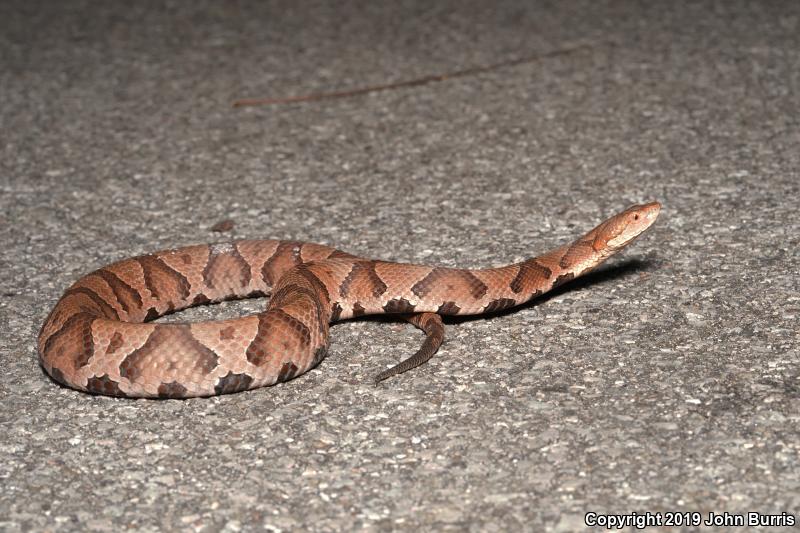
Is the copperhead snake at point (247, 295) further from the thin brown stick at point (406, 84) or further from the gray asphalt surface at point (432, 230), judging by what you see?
the thin brown stick at point (406, 84)

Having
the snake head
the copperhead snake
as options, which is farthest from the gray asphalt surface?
the snake head

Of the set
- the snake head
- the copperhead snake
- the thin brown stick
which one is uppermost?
the thin brown stick

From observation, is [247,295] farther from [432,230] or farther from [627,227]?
[627,227]

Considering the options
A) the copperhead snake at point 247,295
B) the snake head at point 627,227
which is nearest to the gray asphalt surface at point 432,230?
the copperhead snake at point 247,295

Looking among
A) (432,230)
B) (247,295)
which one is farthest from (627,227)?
(247,295)

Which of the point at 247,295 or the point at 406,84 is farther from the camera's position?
the point at 406,84

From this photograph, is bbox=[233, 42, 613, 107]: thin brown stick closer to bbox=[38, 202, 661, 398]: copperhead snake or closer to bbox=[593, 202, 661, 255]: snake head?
bbox=[38, 202, 661, 398]: copperhead snake

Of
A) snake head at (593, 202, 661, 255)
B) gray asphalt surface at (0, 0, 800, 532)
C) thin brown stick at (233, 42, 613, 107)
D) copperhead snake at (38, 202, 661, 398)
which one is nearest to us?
gray asphalt surface at (0, 0, 800, 532)
